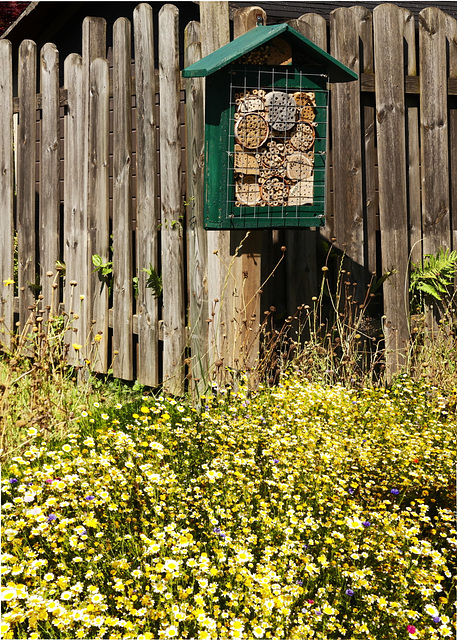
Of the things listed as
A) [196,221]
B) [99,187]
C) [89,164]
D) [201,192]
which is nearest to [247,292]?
[196,221]

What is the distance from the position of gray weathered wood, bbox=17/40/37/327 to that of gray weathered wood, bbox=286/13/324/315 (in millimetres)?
2722

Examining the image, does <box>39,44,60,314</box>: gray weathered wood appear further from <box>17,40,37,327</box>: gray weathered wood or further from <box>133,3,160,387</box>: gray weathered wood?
<box>133,3,160,387</box>: gray weathered wood

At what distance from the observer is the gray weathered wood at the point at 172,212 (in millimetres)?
4824

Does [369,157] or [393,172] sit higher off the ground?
[369,157]

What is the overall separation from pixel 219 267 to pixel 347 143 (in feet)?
4.84

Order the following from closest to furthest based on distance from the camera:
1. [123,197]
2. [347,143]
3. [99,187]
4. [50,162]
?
[347,143] < [123,197] < [99,187] < [50,162]

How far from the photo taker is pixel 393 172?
527cm

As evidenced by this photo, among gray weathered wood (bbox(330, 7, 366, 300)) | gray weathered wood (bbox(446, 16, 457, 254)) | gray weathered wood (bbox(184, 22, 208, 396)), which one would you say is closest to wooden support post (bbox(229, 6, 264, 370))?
gray weathered wood (bbox(184, 22, 208, 396))

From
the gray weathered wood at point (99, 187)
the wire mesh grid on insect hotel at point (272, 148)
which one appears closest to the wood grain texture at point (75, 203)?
the gray weathered wood at point (99, 187)

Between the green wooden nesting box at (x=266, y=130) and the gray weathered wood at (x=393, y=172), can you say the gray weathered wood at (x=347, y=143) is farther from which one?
the green wooden nesting box at (x=266, y=130)

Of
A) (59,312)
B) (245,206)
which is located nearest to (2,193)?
(59,312)

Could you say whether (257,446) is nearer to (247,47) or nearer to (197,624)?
(197,624)

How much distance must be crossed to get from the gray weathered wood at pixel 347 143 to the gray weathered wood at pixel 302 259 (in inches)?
8.6

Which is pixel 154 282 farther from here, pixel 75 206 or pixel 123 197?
pixel 75 206
